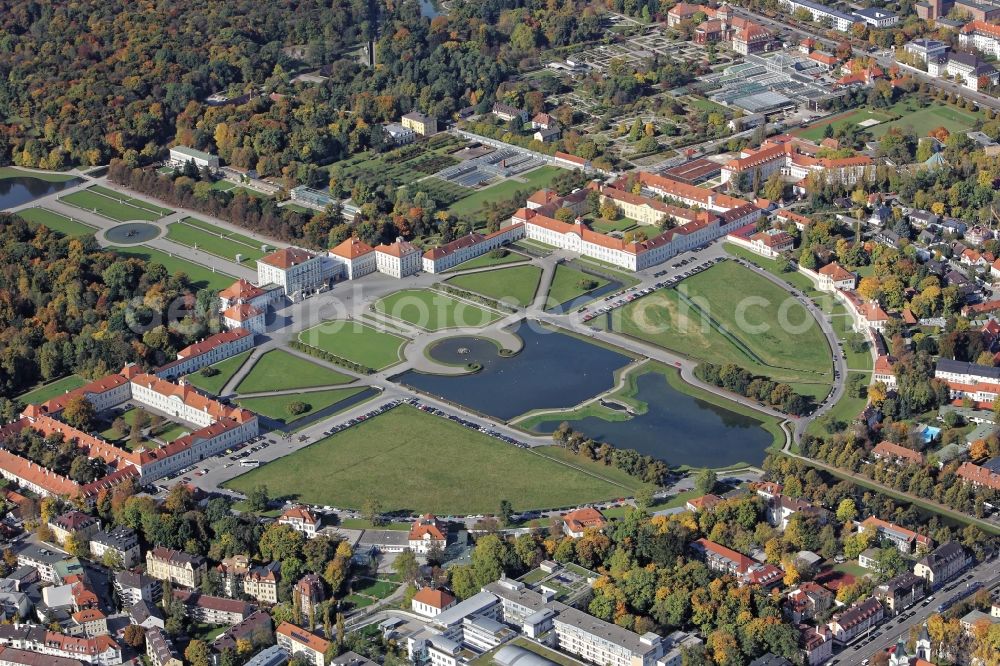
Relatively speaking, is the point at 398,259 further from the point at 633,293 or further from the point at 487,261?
the point at 633,293

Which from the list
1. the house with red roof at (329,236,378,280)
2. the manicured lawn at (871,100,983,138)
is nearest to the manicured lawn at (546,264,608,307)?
the house with red roof at (329,236,378,280)

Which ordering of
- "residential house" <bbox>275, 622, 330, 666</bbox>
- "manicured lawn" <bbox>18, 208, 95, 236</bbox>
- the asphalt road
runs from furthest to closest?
"manicured lawn" <bbox>18, 208, 95, 236</bbox>
the asphalt road
"residential house" <bbox>275, 622, 330, 666</bbox>

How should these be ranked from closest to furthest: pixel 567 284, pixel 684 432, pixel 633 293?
1. pixel 684 432
2. pixel 633 293
3. pixel 567 284

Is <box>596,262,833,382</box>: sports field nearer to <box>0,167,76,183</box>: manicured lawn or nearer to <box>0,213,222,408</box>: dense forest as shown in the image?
<box>0,213,222,408</box>: dense forest

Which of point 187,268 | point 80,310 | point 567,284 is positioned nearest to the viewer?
point 80,310

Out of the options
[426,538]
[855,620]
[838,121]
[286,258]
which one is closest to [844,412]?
[855,620]
